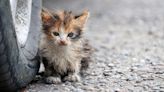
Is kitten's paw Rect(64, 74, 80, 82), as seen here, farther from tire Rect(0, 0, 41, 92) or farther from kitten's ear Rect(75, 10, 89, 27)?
kitten's ear Rect(75, 10, 89, 27)

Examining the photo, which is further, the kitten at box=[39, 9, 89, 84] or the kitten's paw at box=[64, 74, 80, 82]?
the kitten's paw at box=[64, 74, 80, 82]

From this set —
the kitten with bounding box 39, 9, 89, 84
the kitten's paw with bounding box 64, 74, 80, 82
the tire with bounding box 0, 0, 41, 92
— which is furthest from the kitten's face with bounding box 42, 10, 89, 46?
the kitten's paw with bounding box 64, 74, 80, 82

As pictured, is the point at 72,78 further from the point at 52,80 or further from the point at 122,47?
the point at 122,47

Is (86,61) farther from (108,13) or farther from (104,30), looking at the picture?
(108,13)

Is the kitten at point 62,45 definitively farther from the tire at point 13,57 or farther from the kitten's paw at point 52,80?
the tire at point 13,57

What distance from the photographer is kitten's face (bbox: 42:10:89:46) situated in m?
4.77

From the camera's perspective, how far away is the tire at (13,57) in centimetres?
418

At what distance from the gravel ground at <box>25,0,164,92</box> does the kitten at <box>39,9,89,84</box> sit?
153 millimetres

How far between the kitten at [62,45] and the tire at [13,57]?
5.8 inches

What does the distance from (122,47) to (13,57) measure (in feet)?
12.2

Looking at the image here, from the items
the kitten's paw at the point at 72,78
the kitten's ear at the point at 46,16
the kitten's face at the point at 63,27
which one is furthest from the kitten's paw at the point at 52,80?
the kitten's ear at the point at 46,16

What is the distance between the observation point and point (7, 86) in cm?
442

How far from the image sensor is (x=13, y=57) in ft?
14.3

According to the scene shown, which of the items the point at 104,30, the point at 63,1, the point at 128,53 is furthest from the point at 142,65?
the point at 63,1
